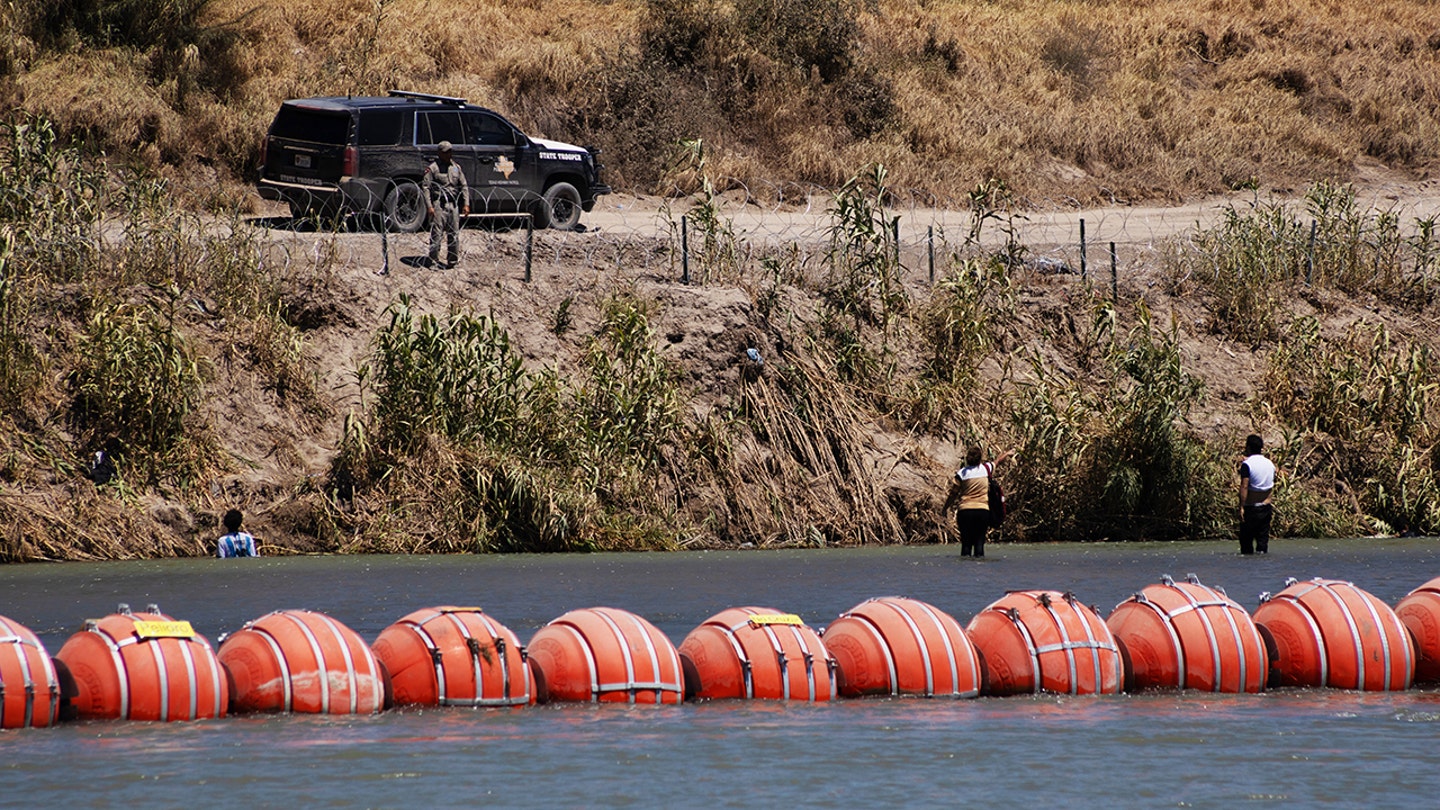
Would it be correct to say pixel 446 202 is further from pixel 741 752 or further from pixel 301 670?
pixel 741 752

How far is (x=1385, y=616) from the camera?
12016 millimetres

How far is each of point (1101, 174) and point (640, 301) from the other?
16501mm

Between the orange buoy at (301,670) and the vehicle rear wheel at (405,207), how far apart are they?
13.0 metres

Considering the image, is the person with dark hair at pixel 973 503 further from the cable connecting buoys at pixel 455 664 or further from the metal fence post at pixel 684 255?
the cable connecting buoys at pixel 455 664

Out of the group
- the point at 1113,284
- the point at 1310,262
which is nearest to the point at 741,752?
the point at 1113,284

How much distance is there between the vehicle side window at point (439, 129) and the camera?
2377 centimetres

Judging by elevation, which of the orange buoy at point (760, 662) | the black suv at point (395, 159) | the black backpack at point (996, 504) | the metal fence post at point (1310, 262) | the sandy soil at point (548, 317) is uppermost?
the black suv at point (395, 159)

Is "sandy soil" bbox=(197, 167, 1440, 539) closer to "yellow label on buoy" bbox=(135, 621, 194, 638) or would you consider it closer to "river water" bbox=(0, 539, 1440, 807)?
"river water" bbox=(0, 539, 1440, 807)

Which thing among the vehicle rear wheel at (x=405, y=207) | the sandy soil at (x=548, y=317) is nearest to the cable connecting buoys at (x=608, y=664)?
the sandy soil at (x=548, y=317)

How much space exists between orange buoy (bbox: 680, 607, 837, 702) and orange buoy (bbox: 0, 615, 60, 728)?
158 inches

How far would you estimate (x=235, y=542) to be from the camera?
17797mm

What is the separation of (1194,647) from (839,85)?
26.0 meters

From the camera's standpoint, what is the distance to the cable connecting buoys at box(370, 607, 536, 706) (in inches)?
440

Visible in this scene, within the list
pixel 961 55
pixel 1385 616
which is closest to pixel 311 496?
pixel 1385 616
